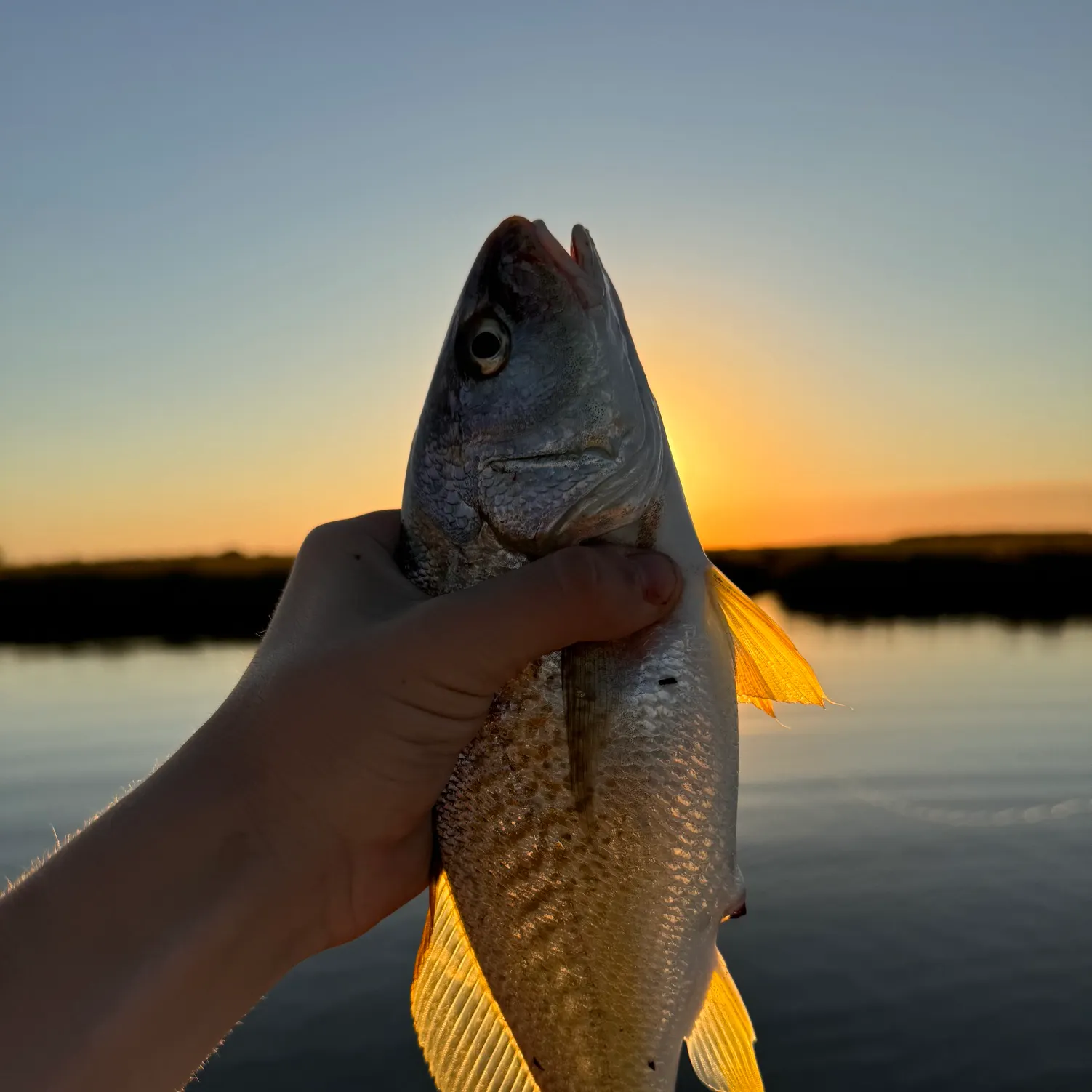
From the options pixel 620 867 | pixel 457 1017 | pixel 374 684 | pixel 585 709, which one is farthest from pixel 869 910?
pixel 374 684

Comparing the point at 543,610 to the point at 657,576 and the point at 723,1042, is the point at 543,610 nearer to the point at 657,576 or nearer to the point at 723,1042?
the point at 657,576

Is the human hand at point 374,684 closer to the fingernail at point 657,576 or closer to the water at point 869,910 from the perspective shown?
the fingernail at point 657,576

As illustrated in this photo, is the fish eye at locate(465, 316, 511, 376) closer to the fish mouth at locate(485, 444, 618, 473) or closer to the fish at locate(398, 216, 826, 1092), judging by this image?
the fish at locate(398, 216, 826, 1092)

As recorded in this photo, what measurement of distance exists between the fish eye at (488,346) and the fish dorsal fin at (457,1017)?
159cm

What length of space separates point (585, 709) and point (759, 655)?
1.98ft

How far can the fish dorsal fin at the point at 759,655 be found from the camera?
2699 mm

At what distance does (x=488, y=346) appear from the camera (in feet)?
8.89

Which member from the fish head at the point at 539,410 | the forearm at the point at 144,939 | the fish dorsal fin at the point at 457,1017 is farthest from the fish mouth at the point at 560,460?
the fish dorsal fin at the point at 457,1017

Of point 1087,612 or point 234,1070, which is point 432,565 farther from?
point 1087,612

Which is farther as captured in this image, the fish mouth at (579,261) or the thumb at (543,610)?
the fish mouth at (579,261)

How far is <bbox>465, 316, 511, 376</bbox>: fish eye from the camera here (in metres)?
2.68

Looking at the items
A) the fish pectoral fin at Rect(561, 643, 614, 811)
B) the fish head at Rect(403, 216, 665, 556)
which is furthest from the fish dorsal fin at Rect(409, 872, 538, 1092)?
the fish head at Rect(403, 216, 665, 556)

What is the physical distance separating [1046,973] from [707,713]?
7903 millimetres

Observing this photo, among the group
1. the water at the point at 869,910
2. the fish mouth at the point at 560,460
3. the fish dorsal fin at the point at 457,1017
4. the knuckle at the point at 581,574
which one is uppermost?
the fish mouth at the point at 560,460
